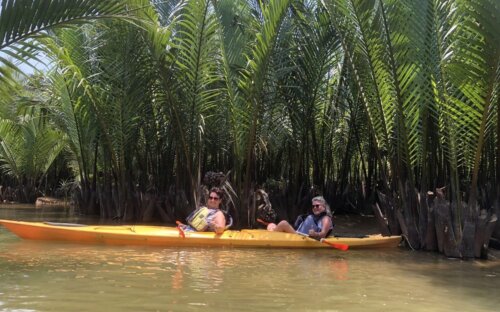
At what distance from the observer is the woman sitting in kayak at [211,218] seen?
692 centimetres

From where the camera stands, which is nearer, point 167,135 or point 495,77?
point 495,77

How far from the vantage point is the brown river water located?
12.4 feet

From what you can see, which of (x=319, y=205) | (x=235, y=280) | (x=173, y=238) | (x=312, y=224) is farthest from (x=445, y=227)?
(x=173, y=238)

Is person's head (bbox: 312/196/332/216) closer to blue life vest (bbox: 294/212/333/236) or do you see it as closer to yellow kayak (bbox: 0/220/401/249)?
blue life vest (bbox: 294/212/333/236)

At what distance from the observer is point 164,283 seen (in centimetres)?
440

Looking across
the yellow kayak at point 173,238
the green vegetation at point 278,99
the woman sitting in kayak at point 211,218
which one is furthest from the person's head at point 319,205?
the woman sitting in kayak at point 211,218

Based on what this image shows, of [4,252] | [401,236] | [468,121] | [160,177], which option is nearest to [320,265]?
[401,236]

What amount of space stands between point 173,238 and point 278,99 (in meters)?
3.07

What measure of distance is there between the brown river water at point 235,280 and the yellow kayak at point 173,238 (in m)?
0.13

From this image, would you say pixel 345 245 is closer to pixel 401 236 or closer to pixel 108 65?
pixel 401 236

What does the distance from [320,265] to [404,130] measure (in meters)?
2.12

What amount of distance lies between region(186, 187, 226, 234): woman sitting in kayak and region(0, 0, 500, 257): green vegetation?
0.86 metres

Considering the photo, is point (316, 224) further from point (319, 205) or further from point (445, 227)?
point (445, 227)

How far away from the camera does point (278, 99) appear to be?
848 cm
